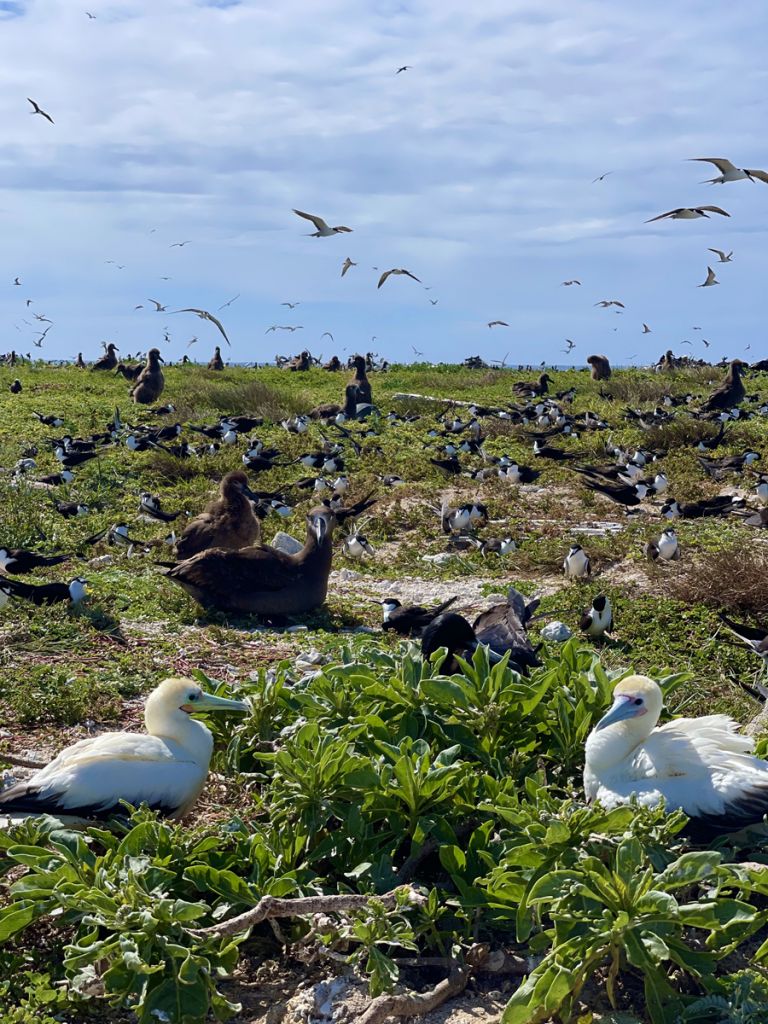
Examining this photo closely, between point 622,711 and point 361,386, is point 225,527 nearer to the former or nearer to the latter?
point 622,711

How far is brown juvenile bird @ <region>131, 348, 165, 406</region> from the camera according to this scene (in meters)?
25.9

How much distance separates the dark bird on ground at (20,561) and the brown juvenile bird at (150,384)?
15.4 m

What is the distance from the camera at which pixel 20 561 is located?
10352 millimetres

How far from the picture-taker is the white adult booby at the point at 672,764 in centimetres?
368

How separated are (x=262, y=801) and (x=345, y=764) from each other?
1.37ft

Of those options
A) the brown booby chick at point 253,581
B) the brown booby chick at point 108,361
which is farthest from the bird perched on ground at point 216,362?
the brown booby chick at point 253,581

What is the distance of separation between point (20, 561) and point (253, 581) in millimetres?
2459

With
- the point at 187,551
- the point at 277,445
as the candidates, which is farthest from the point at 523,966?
the point at 277,445

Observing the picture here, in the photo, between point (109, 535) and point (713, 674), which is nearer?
point (713, 674)

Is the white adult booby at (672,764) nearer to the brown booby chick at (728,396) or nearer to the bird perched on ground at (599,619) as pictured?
the bird perched on ground at (599,619)

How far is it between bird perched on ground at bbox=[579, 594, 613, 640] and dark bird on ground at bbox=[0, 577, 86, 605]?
3932 millimetres

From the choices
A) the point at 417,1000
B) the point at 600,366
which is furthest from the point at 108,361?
the point at 417,1000

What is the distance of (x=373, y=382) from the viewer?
31.8 metres

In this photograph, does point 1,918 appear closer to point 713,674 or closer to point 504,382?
point 713,674
